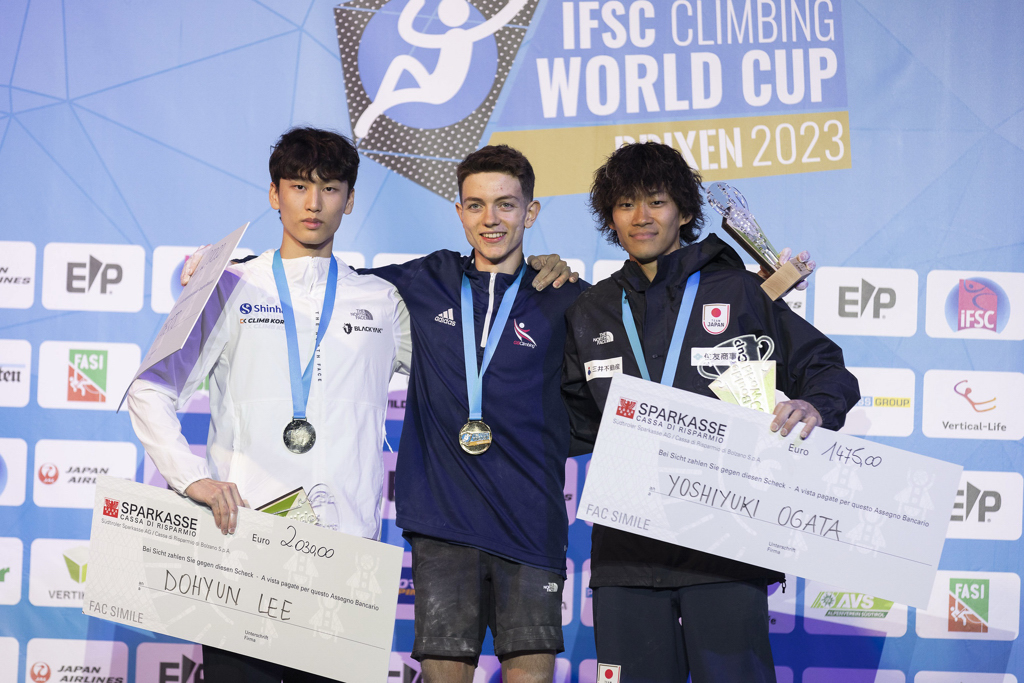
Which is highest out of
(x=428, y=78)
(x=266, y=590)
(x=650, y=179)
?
(x=428, y=78)

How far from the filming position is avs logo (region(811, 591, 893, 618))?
3.58 metres

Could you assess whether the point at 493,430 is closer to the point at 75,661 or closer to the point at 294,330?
the point at 294,330

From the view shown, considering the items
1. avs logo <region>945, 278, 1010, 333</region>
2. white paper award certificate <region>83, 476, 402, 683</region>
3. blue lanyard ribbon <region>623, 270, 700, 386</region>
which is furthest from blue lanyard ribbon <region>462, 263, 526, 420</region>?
avs logo <region>945, 278, 1010, 333</region>

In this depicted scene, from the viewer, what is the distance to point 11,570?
353 centimetres

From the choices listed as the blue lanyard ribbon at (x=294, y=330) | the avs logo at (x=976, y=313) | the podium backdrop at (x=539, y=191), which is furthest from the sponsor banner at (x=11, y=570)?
the avs logo at (x=976, y=313)

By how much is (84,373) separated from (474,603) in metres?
2.28

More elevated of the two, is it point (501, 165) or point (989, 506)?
point (501, 165)

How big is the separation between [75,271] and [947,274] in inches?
153

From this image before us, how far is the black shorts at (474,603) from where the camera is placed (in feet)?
7.32

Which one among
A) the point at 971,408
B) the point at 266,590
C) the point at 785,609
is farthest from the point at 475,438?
the point at 971,408

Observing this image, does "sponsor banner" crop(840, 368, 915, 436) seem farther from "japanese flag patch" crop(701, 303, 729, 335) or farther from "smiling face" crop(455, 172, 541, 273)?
"smiling face" crop(455, 172, 541, 273)

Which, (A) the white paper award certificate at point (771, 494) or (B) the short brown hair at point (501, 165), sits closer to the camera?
(A) the white paper award certificate at point (771, 494)

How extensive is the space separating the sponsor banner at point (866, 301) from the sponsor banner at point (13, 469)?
11.6ft

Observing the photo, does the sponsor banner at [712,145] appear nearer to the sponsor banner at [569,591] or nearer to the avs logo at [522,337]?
the avs logo at [522,337]
